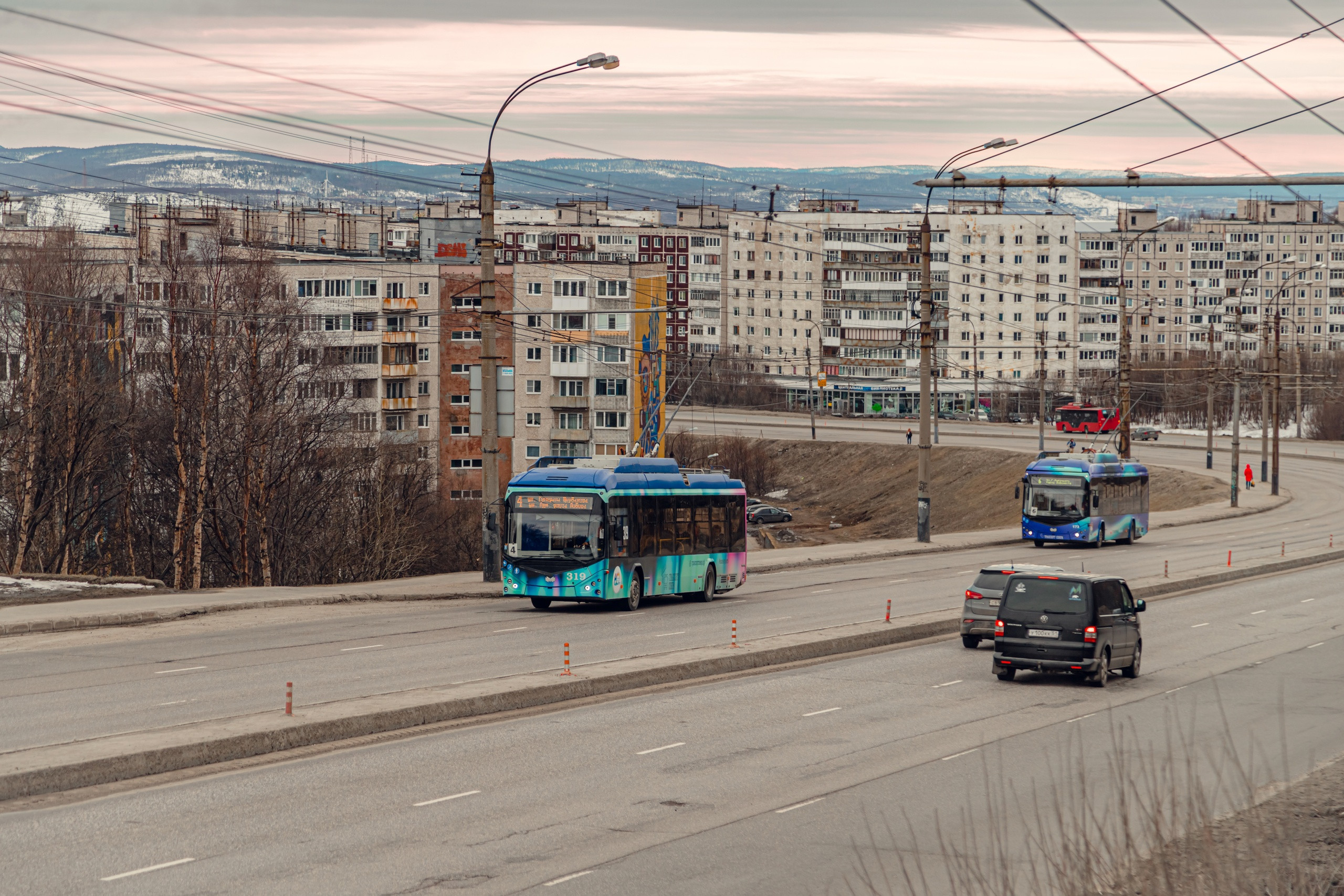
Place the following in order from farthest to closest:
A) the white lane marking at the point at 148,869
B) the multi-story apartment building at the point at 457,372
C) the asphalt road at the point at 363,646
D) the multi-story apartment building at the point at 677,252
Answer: the multi-story apartment building at the point at 677,252
the multi-story apartment building at the point at 457,372
the asphalt road at the point at 363,646
the white lane marking at the point at 148,869

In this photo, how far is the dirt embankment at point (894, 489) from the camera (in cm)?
8231

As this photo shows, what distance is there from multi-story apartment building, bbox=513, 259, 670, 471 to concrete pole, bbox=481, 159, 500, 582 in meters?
A: 62.3

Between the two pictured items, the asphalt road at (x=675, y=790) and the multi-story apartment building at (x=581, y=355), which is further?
the multi-story apartment building at (x=581, y=355)

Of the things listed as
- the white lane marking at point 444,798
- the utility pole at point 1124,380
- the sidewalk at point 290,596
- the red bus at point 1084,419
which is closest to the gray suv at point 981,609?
the sidewalk at point 290,596

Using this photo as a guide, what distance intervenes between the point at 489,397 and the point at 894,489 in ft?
222

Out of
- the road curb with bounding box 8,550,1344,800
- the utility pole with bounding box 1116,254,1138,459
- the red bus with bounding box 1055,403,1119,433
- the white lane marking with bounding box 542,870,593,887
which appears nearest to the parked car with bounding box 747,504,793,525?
the utility pole with bounding box 1116,254,1138,459

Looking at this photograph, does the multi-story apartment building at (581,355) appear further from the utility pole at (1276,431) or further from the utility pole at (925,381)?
the utility pole at (925,381)

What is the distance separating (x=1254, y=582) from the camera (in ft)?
126

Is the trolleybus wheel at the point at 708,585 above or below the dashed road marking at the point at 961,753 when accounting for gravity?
below

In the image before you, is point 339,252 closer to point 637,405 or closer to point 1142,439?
point 637,405

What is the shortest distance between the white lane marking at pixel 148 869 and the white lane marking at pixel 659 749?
5.56 meters

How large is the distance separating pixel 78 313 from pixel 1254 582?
40188 millimetres

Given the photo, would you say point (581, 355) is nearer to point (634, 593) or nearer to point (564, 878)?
point (634, 593)

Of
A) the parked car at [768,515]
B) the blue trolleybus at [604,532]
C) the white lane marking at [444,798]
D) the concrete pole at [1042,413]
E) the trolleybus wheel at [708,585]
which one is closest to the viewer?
the white lane marking at [444,798]
